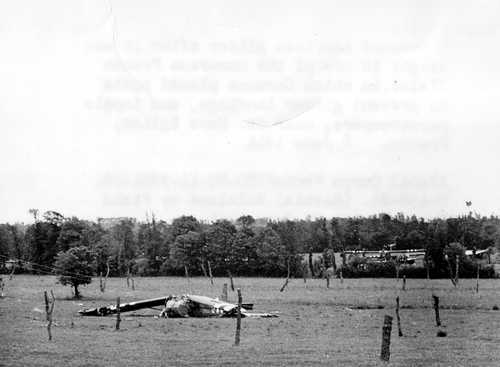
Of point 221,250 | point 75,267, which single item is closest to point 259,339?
point 75,267

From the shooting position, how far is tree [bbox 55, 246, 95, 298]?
202ft

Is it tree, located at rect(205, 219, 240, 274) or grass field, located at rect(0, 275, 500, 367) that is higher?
tree, located at rect(205, 219, 240, 274)

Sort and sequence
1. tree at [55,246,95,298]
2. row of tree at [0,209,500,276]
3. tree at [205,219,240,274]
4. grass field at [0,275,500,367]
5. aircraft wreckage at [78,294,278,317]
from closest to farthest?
grass field at [0,275,500,367] → aircraft wreckage at [78,294,278,317] → tree at [55,246,95,298] → row of tree at [0,209,500,276] → tree at [205,219,240,274]

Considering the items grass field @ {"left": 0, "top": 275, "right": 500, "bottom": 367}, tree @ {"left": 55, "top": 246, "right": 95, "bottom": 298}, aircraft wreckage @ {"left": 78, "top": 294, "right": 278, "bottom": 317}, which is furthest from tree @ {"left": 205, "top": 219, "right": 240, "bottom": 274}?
aircraft wreckage @ {"left": 78, "top": 294, "right": 278, "bottom": 317}

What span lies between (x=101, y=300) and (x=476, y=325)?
3400 centimetres

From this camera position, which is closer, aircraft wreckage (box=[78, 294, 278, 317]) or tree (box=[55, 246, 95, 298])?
aircraft wreckage (box=[78, 294, 278, 317])

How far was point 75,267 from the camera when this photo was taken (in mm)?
62219

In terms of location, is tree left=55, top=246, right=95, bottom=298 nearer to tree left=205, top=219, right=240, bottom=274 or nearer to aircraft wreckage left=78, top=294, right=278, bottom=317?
aircraft wreckage left=78, top=294, right=278, bottom=317

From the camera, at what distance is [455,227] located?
408 feet

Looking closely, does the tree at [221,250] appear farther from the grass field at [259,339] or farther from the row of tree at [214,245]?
the grass field at [259,339]

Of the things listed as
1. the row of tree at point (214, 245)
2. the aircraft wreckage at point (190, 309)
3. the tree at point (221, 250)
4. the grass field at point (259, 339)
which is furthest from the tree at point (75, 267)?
the tree at point (221, 250)

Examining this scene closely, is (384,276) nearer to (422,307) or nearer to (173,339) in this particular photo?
(422,307)

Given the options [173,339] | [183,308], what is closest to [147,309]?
[183,308]

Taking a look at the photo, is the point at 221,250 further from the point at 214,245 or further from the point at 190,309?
the point at 190,309
